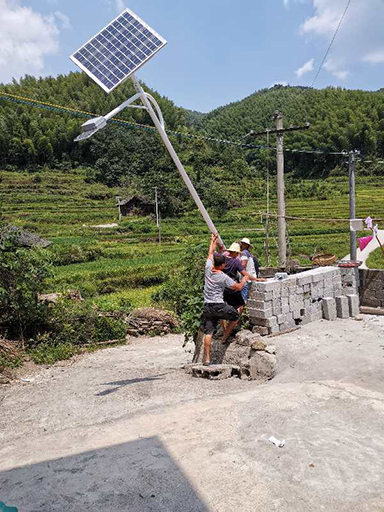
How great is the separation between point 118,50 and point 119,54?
106 millimetres

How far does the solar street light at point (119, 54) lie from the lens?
231 inches

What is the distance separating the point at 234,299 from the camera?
7305 mm

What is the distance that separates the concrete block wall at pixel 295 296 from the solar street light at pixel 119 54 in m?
2.61

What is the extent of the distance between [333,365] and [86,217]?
152ft

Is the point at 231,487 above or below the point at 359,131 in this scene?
below

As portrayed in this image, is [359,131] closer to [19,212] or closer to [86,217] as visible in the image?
[86,217]

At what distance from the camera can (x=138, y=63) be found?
237 inches

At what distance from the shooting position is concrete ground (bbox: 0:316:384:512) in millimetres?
3709

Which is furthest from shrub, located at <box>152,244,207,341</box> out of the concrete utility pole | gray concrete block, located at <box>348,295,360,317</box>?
the concrete utility pole

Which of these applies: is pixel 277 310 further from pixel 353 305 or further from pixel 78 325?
pixel 78 325

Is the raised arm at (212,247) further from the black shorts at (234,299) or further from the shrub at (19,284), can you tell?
the shrub at (19,284)

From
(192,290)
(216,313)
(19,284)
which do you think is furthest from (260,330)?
(19,284)

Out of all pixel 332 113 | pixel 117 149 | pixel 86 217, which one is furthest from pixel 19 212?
pixel 332 113

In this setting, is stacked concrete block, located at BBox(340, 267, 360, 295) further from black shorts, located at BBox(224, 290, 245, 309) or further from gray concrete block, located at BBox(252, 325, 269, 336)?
black shorts, located at BBox(224, 290, 245, 309)
